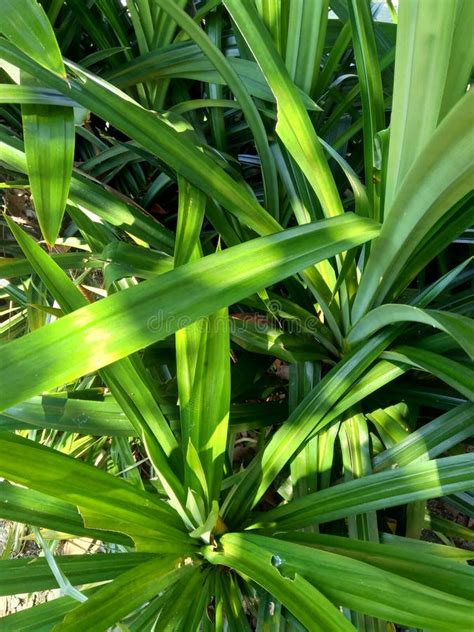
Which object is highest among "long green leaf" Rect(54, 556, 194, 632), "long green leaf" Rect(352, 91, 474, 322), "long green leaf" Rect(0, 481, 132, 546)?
"long green leaf" Rect(352, 91, 474, 322)

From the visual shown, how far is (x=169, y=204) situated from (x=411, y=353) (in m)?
0.64

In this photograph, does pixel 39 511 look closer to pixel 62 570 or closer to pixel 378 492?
pixel 62 570

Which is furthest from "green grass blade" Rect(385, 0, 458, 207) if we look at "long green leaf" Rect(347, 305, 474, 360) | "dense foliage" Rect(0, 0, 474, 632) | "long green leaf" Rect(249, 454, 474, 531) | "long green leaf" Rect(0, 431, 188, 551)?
"long green leaf" Rect(0, 431, 188, 551)

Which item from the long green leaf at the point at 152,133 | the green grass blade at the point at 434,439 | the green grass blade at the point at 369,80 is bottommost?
the green grass blade at the point at 434,439

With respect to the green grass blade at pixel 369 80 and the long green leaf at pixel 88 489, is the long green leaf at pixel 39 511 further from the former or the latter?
the green grass blade at pixel 369 80

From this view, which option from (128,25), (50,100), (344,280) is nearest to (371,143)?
(344,280)

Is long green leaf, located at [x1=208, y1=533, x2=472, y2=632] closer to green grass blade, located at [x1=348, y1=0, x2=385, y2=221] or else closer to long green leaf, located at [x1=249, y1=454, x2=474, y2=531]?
long green leaf, located at [x1=249, y1=454, x2=474, y2=531]

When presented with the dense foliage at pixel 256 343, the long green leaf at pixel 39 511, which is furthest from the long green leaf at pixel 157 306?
the long green leaf at pixel 39 511

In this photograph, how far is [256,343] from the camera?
0.64m

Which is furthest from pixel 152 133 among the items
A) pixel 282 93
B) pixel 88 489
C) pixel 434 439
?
pixel 434 439

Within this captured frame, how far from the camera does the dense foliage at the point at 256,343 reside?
15.5 inches

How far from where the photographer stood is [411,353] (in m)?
0.58

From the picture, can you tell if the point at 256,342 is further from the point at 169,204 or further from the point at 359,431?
the point at 169,204

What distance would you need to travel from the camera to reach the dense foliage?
0.39 meters
